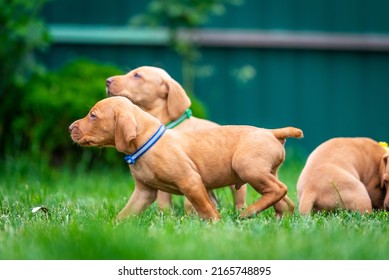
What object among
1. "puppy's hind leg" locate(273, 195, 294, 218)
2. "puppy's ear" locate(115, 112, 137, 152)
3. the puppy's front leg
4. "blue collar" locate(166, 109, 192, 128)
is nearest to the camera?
"puppy's ear" locate(115, 112, 137, 152)

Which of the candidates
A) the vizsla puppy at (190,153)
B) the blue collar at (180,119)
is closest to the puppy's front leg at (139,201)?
the vizsla puppy at (190,153)

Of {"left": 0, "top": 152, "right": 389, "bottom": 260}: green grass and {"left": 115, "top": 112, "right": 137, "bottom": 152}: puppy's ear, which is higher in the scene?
{"left": 115, "top": 112, "right": 137, "bottom": 152}: puppy's ear

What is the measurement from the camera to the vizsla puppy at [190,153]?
506 cm

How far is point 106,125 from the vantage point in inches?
204

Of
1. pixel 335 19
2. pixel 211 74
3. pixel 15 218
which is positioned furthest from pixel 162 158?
pixel 335 19

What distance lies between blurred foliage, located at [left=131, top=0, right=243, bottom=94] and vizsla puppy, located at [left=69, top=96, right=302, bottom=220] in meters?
5.20

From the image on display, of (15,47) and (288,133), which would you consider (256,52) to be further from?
(288,133)

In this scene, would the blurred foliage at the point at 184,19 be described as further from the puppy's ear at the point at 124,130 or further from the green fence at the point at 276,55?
the puppy's ear at the point at 124,130

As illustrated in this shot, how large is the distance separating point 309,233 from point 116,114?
1.53 metres

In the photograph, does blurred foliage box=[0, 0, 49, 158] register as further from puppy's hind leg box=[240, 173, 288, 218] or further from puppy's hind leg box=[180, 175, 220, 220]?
puppy's hind leg box=[240, 173, 288, 218]

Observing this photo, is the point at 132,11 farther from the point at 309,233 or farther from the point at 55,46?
the point at 309,233

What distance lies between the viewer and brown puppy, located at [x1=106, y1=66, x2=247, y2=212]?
20.2ft

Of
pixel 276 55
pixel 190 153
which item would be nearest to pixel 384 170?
pixel 190 153

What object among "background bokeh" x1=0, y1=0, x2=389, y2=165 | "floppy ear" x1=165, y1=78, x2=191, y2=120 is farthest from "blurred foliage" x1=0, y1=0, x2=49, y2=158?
"floppy ear" x1=165, y1=78, x2=191, y2=120
